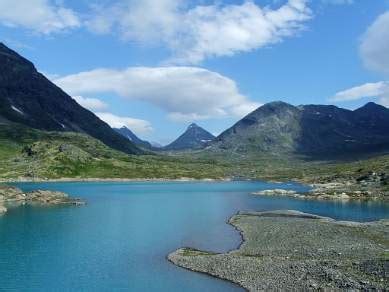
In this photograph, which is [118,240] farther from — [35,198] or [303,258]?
[35,198]

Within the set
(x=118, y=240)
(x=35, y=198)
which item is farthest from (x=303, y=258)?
(x=35, y=198)

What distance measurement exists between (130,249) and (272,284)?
34.5 metres

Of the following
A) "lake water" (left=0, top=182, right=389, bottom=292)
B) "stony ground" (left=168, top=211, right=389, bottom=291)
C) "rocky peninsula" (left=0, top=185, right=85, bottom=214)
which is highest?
"rocky peninsula" (left=0, top=185, right=85, bottom=214)

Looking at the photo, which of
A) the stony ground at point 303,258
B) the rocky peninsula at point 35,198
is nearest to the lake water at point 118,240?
the stony ground at point 303,258

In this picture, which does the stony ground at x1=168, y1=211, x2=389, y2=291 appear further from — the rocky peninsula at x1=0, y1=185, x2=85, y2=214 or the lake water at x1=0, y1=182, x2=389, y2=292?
the rocky peninsula at x1=0, y1=185, x2=85, y2=214

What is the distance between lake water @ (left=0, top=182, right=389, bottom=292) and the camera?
60844 mm

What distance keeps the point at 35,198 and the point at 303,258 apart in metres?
126

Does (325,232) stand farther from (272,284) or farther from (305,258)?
(272,284)

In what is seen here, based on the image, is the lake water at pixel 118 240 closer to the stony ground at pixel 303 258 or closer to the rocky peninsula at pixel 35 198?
the stony ground at pixel 303 258

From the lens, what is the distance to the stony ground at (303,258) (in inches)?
2056

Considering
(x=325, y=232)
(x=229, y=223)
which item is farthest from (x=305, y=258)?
(x=229, y=223)

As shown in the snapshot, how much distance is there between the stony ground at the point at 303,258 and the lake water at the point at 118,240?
3392 millimetres

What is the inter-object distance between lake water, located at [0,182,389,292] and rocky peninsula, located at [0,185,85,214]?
31.4 feet

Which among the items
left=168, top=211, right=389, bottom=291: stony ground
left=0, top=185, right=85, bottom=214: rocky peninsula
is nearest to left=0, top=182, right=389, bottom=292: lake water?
left=168, top=211, right=389, bottom=291: stony ground
